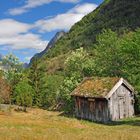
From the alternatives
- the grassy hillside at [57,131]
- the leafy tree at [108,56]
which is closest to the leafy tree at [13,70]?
the leafy tree at [108,56]

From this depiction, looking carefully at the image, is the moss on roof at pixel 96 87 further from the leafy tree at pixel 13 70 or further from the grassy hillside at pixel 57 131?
the leafy tree at pixel 13 70

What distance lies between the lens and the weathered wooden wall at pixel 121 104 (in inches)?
2006

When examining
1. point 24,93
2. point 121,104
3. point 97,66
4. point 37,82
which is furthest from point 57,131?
point 37,82

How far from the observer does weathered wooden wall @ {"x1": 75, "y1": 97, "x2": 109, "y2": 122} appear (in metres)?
50.6

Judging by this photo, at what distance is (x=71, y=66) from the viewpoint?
69312 millimetres

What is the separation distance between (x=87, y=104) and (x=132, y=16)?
120 m

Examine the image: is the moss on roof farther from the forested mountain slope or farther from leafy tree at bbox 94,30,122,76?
leafy tree at bbox 94,30,122,76

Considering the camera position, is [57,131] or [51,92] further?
[51,92]

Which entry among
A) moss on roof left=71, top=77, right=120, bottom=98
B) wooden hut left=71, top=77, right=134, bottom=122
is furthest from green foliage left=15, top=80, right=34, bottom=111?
wooden hut left=71, top=77, right=134, bottom=122

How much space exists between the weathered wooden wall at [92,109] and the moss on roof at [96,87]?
0.86m

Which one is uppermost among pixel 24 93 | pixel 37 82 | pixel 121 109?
pixel 37 82

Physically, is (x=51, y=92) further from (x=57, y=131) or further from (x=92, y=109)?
(x=57, y=131)

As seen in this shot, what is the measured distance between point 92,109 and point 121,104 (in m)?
3.94

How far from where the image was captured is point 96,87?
5334cm
